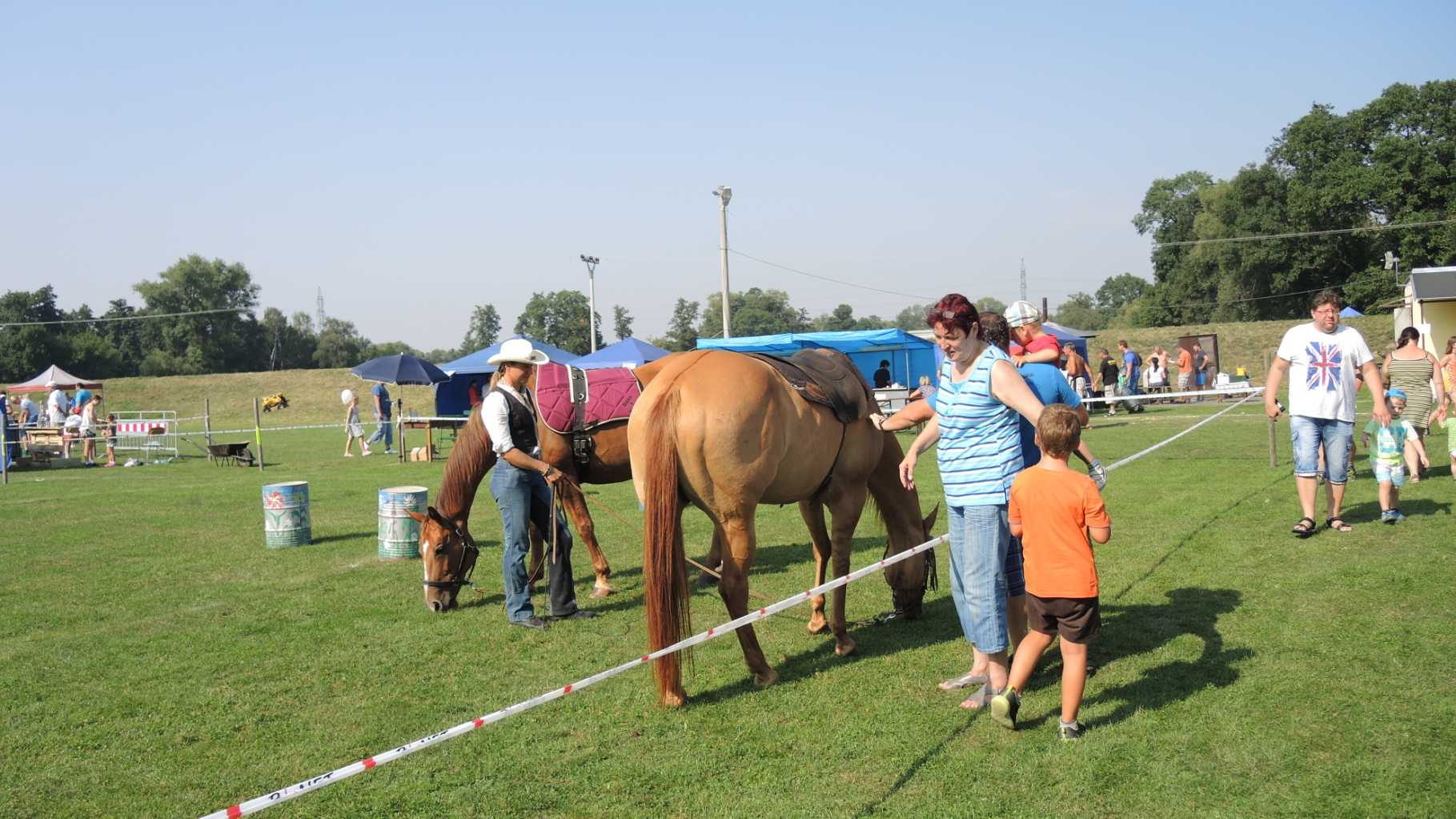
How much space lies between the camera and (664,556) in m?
4.77

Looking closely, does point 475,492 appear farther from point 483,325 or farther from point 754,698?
point 483,325

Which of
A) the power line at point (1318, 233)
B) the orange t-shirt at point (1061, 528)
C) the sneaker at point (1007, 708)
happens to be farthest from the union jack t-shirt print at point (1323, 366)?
the power line at point (1318, 233)

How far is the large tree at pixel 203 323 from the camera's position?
87688 mm

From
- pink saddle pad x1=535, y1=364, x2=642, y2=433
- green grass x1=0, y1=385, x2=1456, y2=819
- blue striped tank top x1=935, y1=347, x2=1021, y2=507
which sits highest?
pink saddle pad x1=535, y1=364, x2=642, y2=433

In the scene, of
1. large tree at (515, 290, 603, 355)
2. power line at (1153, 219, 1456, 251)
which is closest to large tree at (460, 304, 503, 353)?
large tree at (515, 290, 603, 355)

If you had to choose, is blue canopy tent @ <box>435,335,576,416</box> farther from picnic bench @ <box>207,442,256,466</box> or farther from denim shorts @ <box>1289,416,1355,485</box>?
denim shorts @ <box>1289,416,1355,485</box>

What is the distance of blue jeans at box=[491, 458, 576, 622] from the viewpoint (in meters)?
6.59

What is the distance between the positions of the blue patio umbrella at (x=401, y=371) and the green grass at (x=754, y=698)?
15.3 metres

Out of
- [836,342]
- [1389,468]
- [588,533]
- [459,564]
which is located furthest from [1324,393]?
[836,342]

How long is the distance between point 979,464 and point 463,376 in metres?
26.1

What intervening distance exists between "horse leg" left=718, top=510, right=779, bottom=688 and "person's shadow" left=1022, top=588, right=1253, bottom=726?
4.75 feet

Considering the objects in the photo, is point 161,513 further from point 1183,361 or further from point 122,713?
point 1183,361

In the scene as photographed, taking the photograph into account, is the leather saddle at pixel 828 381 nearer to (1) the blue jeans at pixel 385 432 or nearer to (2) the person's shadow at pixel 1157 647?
(2) the person's shadow at pixel 1157 647

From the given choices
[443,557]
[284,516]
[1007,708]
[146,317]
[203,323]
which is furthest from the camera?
[203,323]
